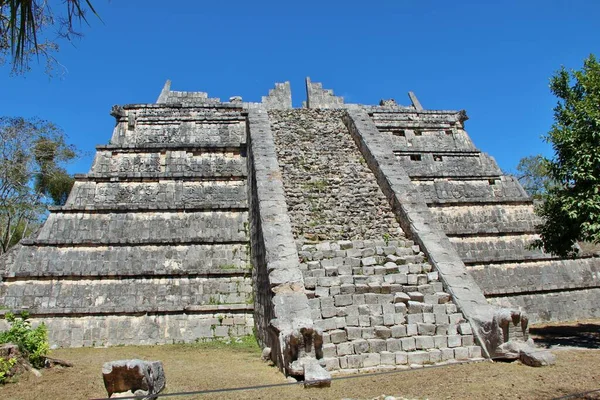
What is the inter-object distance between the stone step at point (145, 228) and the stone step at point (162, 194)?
0.28 meters

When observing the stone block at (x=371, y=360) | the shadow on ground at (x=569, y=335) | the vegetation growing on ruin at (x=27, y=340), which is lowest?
the shadow on ground at (x=569, y=335)

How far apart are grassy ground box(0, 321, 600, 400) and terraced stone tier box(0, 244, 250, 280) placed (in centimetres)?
283

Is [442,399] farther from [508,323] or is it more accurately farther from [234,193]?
[234,193]

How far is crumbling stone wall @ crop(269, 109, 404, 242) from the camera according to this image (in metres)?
9.63

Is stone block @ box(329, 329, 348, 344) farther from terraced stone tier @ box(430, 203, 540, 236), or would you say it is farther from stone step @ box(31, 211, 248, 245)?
terraced stone tier @ box(430, 203, 540, 236)

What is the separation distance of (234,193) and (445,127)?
9.04m

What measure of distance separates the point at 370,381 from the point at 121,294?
256 inches

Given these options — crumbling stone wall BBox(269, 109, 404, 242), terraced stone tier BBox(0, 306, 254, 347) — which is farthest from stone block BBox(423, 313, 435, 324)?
terraced stone tier BBox(0, 306, 254, 347)

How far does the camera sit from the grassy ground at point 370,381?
201 inches

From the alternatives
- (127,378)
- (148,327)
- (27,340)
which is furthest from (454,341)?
(27,340)

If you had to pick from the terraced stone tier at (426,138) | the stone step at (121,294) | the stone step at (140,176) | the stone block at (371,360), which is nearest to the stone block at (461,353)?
the stone block at (371,360)

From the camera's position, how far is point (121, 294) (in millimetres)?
9688

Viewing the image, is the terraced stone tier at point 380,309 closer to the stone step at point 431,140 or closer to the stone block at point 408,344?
the stone block at point 408,344

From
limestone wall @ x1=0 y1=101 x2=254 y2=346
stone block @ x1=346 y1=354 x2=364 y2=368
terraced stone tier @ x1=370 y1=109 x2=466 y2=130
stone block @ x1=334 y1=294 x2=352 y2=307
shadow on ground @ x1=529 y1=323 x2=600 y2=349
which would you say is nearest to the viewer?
stone block @ x1=346 y1=354 x2=364 y2=368
